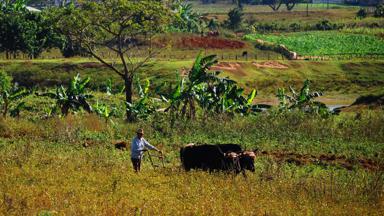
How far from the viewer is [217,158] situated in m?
15.5

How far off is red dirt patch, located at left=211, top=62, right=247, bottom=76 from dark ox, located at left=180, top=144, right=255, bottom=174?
28666 mm

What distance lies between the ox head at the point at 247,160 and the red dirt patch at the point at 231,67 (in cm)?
2908

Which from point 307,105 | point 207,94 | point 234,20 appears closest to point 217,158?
point 207,94

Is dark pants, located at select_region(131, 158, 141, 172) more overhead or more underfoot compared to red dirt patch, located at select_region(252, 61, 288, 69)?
more overhead

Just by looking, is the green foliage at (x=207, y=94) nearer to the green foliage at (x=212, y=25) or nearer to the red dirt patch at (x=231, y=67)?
the red dirt patch at (x=231, y=67)

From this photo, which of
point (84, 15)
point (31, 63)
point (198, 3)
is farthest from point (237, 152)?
point (198, 3)

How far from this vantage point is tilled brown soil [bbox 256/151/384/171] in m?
18.0

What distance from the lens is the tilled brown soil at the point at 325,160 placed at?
1797 cm

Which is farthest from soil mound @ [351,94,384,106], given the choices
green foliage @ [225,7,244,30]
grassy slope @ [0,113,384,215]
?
green foliage @ [225,7,244,30]

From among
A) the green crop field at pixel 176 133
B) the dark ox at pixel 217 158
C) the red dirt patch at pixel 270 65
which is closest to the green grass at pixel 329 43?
the green crop field at pixel 176 133

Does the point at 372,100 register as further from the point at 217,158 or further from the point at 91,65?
the point at 217,158

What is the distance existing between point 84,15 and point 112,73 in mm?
14445

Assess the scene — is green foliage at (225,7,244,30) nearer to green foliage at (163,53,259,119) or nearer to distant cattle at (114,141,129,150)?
green foliage at (163,53,259,119)

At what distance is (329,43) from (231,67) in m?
21.9
